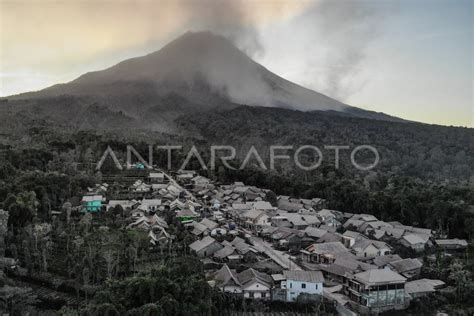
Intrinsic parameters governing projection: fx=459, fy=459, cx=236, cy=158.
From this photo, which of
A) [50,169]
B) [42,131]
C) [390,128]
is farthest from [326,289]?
[390,128]

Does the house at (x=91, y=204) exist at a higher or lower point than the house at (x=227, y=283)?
higher

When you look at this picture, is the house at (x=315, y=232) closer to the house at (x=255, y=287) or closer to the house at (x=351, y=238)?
the house at (x=351, y=238)

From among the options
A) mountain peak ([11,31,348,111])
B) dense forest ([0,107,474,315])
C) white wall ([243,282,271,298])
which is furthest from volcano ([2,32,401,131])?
white wall ([243,282,271,298])

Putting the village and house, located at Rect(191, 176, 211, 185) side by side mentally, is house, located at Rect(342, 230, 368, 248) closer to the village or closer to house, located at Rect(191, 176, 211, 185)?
the village

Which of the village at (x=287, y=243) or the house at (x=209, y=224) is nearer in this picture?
the village at (x=287, y=243)

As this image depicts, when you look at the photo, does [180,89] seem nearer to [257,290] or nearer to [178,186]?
[178,186]

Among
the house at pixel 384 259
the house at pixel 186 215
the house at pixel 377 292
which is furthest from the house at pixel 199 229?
the house at pixel 377 292

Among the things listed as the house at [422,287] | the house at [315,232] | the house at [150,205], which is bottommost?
the house at [422,287]

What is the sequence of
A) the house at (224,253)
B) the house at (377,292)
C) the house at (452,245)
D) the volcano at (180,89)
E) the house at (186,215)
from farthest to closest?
the volcano at (180,89) → the house at (186,215) → the house at (452,245) → the house at (224,253) → the house at (377,292)
